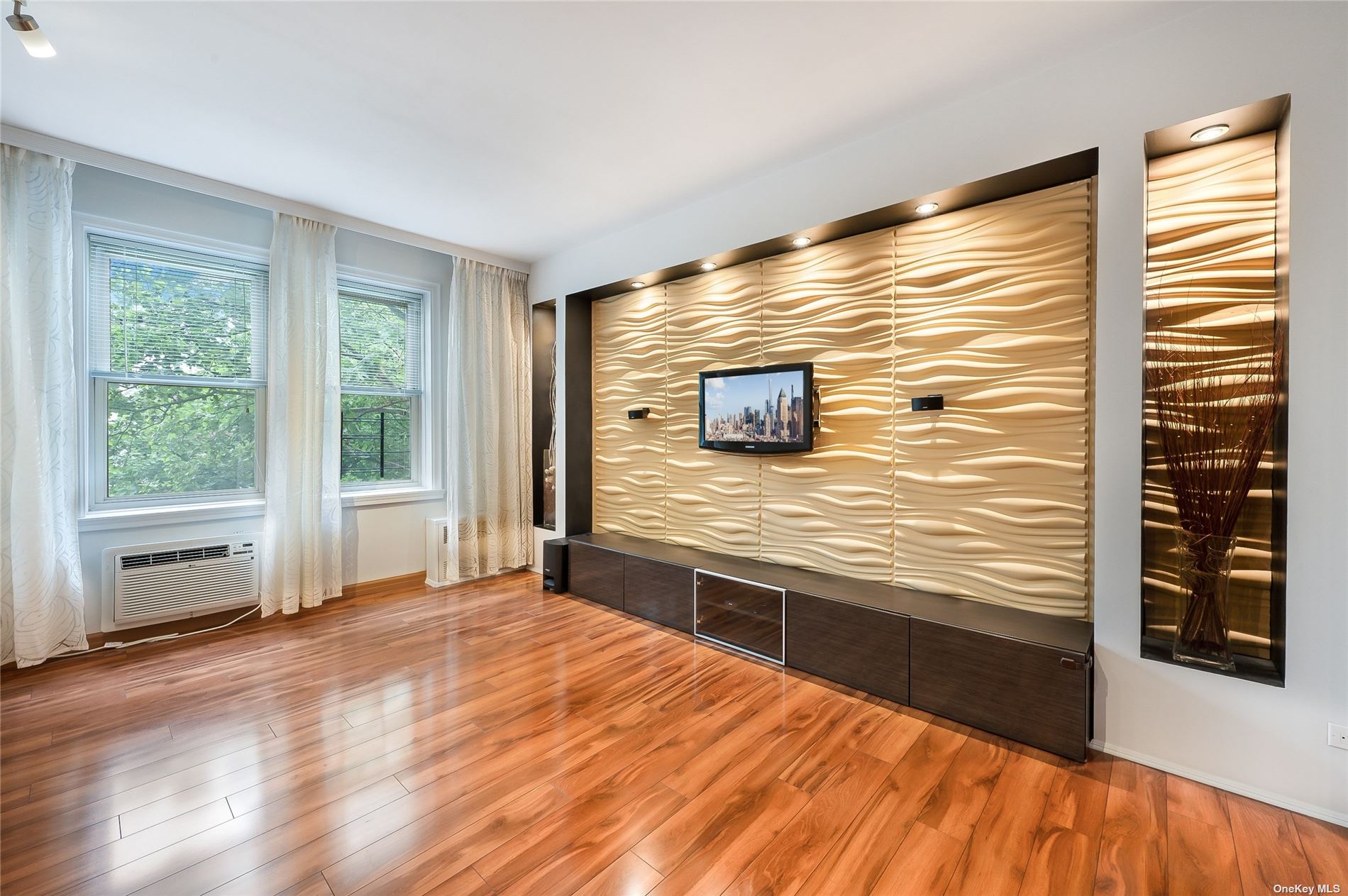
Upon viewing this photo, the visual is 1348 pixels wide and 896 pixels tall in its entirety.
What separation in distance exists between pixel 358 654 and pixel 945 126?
4.20 metres

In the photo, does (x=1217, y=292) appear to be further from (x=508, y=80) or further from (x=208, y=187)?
(x=208, y=187)

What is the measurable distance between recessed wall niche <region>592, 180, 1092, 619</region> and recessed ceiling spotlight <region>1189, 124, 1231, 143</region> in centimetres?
38

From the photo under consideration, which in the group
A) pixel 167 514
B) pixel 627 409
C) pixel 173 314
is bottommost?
pixel 167 514

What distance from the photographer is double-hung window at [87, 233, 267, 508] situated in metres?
3.36

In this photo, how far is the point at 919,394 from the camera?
2980 millimetres

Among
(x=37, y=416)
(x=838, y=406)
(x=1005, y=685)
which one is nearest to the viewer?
(x=1005, y=685)

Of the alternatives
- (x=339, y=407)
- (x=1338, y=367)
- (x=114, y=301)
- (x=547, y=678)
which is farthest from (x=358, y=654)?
(x=1338, y=367)

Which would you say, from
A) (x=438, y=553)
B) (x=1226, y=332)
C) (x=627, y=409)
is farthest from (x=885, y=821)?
(x=438, y=553)

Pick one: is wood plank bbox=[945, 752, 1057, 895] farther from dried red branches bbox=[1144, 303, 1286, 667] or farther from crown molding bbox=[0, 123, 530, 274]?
crown molding bbox=[0, 123, 530, 274]

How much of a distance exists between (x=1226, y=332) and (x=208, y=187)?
211 inches

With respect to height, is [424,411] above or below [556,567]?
above

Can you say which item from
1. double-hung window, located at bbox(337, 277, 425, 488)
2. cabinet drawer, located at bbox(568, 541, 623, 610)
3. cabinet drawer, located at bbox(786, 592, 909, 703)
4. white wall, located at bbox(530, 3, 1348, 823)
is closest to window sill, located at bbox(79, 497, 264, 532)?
double-hung window, located at bbox(337, 277, 425, 488)

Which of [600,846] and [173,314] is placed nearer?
[600,846]

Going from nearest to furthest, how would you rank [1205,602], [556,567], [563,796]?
[563,796]
[1205,602]
[556,567]
